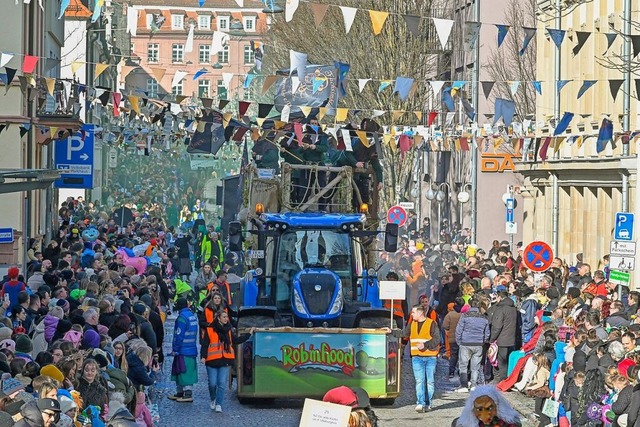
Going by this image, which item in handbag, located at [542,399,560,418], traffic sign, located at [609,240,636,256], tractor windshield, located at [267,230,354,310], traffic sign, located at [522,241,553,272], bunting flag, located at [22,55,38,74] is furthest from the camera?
traffic sign, located at [522,241,553,272]

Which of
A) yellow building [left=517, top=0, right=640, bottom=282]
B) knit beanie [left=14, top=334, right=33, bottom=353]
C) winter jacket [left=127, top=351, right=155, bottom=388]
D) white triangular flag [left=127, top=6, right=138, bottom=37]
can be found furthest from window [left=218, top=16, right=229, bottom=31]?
knit beanie [left=14, top=334, right=33, bottom=353]

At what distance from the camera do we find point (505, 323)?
926 inches

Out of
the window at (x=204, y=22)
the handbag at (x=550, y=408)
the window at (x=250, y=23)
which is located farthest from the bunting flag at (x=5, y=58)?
the window at (x=204, y=22)

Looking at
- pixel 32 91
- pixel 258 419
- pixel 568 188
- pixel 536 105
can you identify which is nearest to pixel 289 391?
pixel 258 419

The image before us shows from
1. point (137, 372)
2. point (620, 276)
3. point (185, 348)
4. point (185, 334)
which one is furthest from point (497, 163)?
point (137, 372)

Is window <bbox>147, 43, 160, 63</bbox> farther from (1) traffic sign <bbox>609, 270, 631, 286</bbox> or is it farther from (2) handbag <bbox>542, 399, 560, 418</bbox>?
(2) handbag <bbox>542, 399, 560, 418</bbox>

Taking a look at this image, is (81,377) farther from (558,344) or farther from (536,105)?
(536,105)

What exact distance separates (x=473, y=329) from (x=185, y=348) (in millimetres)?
4094

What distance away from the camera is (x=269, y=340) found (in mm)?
20531

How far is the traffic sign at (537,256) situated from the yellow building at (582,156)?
655cm

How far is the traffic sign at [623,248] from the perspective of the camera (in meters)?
24.5

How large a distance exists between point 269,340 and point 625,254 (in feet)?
21.7

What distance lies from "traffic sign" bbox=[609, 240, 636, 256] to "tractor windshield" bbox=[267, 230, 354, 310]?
15.0ft

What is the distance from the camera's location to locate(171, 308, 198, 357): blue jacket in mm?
21172
